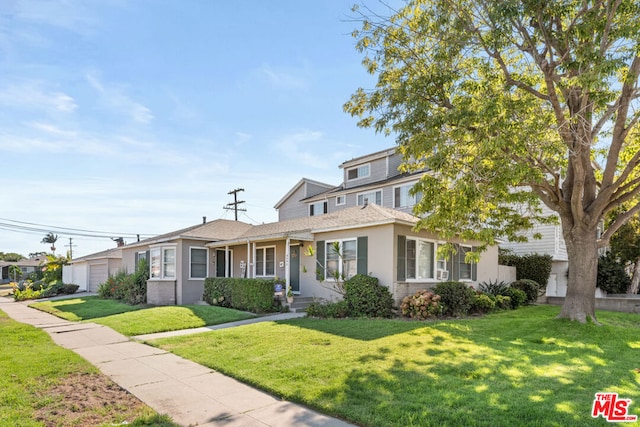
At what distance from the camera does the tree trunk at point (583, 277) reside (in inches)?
411

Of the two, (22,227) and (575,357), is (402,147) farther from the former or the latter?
(22,227)

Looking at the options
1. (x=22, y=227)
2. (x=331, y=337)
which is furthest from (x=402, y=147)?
(x=22, y=227)

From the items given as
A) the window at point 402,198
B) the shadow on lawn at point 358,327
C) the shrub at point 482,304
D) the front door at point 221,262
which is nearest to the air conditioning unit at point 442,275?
the shrub at point 482,304

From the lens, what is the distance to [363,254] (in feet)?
44.8

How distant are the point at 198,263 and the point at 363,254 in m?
8.46

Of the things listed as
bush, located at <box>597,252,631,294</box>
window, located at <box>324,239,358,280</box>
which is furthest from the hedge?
bush, located at <box>597,252,631,294</box>

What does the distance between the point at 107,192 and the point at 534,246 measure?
85.4 ft

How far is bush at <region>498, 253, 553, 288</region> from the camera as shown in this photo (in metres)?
19.5

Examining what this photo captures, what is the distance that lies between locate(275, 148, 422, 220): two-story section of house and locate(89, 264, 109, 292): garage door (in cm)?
1444

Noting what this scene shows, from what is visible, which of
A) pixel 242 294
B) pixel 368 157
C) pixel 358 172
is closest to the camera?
pixel 242 294

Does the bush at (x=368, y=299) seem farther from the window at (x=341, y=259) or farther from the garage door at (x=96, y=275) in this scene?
the garage door at (x=96, y=275)

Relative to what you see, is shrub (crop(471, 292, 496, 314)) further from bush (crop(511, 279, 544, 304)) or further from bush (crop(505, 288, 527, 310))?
bush (crop(511, 279, 544, 304))

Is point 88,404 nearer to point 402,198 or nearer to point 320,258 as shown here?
point 320,258

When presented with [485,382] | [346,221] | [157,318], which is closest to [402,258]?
[346,221]
